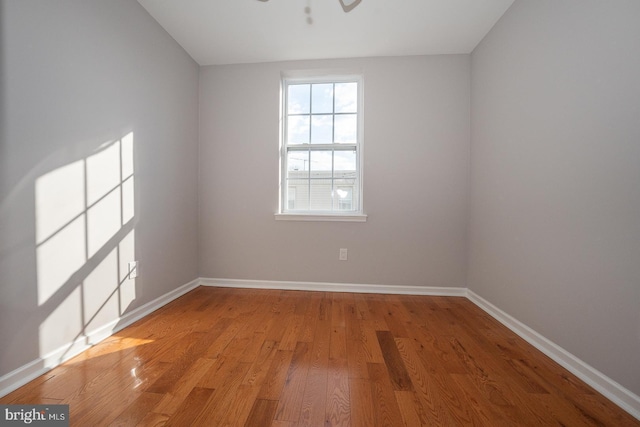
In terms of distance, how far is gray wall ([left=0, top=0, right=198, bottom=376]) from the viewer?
4.20 feet

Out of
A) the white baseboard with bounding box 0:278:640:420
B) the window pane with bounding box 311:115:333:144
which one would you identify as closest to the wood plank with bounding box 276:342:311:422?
the white baseboard with bounding box 0:278:640:420

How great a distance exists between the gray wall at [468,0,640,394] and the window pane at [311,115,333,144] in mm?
1544

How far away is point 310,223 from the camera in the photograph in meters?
2.87

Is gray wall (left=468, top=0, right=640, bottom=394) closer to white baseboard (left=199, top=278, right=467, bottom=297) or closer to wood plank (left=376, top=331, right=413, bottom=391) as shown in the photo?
white baseboard (left=199, top=278, right=467, bottom=297)

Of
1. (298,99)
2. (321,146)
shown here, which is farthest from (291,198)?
(298,99)

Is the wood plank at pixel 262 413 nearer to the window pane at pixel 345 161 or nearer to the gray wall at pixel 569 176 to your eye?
the gray wall at pixel 569 176

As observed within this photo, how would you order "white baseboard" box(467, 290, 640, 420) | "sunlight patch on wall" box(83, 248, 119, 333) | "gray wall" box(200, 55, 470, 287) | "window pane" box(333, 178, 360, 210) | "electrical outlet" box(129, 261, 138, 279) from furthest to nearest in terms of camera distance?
"window pane" box(333, 178, 360, 210) → "gray wall" box(200, 55, 470, 287) → "electrical outlet" box(129, 261, 138, 279) → "sunlight patch on wall" box(83, 248, 119, 333) → "white baseboard" box(467, 290, 640, 420)

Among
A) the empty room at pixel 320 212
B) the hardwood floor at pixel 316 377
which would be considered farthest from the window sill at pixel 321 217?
the hardwood floor at pixel 316 377

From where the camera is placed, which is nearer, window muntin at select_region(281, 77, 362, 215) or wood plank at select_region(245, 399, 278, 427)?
wood plank at select_region(245, 399, 278, 427)

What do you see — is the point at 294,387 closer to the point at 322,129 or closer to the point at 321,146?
the point at 321,146

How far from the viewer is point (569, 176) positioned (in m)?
1.53

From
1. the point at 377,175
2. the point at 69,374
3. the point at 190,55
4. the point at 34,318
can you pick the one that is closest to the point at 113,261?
the point at 34,318

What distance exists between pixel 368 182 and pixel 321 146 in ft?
2.23

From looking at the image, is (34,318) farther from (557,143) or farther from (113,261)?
(557,143)
